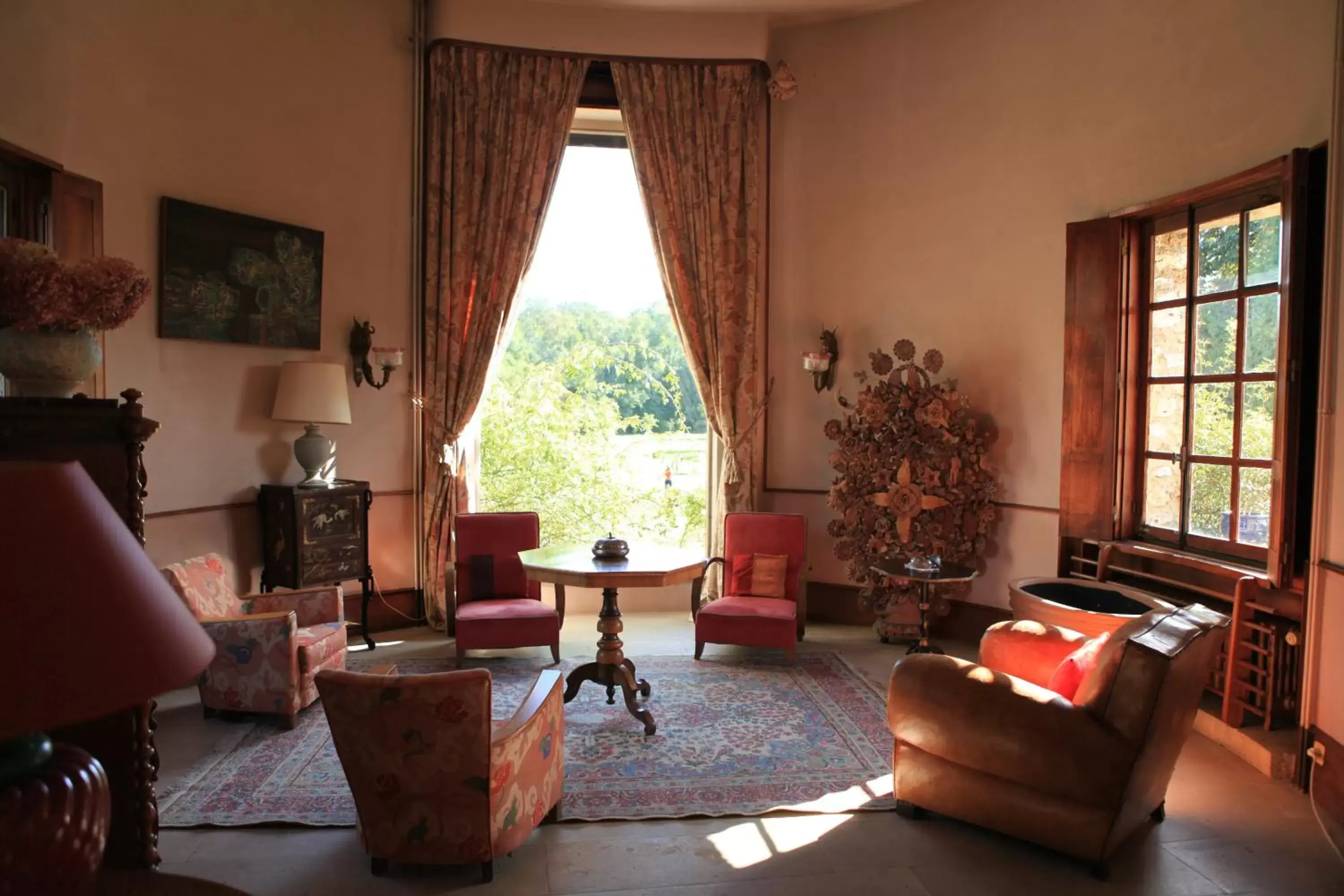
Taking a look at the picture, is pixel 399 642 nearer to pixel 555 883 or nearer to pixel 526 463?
pixel 526 463

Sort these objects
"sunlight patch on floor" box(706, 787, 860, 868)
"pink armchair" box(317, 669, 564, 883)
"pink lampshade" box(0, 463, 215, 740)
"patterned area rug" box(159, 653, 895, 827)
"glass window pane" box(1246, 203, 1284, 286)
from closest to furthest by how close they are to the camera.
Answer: "pink lampshade" box(0, 463, 215, 740) < "pink armchair" box(317, 669, 564, 883) < "sunlight patch on floor" box(706, 787, 860, 868) < "patterned area rug" box(159, 653, 895, 827) < "glass window pane" box(1246, 203, 1284, 286)

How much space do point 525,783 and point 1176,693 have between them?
2176 millimetres

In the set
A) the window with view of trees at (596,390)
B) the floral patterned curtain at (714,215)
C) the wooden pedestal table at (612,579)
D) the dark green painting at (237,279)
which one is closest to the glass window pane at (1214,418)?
the wooden pedestal table at (612,579)

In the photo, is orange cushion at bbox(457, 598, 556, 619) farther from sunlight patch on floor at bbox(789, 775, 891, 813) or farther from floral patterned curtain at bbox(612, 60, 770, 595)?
sunlight patch on floor at bbox(789, 775, 891, 813)

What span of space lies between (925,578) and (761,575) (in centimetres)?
106

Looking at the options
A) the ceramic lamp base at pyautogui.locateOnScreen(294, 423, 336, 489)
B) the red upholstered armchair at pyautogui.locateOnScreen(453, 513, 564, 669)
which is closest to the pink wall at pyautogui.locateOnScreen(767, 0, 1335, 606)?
the red upholstered armchair at pyautogui.locateOnScreen(453, 513, 564, 669)

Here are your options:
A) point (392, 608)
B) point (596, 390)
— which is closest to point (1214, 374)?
point (596, 390)

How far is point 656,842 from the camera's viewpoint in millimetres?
3010

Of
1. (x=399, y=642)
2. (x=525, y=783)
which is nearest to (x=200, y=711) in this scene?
(x=399, y=642)

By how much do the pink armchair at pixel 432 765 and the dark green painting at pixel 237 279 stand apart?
3172 millimetres

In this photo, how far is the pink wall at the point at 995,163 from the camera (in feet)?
13.2

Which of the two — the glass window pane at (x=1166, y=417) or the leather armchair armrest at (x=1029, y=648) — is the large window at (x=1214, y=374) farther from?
the leather armchair armrest at (x=1029, y=648)

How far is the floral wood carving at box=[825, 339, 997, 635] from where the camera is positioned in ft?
17.3

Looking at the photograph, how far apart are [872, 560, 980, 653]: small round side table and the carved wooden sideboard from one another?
12.5 feet
